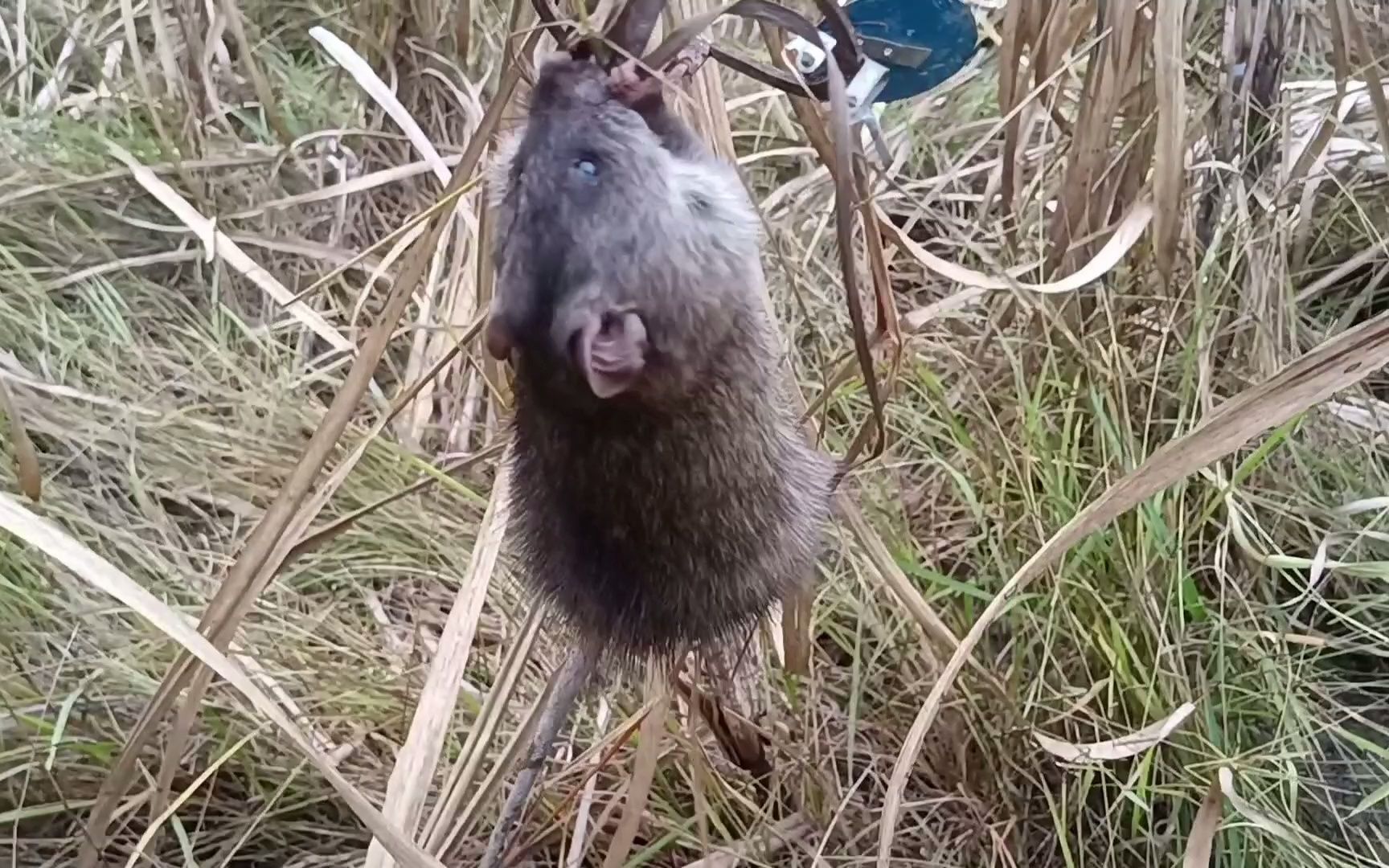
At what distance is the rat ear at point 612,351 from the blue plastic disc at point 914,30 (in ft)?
0.70

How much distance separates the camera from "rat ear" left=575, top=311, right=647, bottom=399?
2.11 ft

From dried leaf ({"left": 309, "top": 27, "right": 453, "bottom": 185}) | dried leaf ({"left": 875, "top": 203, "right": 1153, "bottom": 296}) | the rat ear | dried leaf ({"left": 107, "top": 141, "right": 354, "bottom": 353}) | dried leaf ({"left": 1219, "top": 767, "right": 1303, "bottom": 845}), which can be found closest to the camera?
the rat ear

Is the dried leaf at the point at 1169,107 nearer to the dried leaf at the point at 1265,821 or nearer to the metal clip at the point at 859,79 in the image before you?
the metal clip at the point at 859,79

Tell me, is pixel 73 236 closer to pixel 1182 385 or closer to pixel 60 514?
pixel 60 514

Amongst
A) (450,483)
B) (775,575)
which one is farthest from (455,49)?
(775,575)

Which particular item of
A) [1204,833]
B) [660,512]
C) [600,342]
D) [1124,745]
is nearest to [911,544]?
[1124,745]

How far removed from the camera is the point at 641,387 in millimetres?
695

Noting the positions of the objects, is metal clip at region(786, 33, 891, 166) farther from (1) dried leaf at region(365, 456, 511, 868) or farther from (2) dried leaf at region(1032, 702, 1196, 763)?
(2) dried leaf at region(1032, 702, 1196, 763)

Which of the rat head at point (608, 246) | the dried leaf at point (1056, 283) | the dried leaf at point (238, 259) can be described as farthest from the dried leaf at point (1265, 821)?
the dried leaf at point (238, 259)

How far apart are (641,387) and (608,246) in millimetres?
77

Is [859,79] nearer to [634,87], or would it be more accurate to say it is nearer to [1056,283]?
[634,87]

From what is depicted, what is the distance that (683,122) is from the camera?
29.9 inches

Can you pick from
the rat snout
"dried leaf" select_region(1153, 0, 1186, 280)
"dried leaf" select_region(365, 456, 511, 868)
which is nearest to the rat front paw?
the rat snout

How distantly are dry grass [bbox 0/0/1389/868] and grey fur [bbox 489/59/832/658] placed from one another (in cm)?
10
